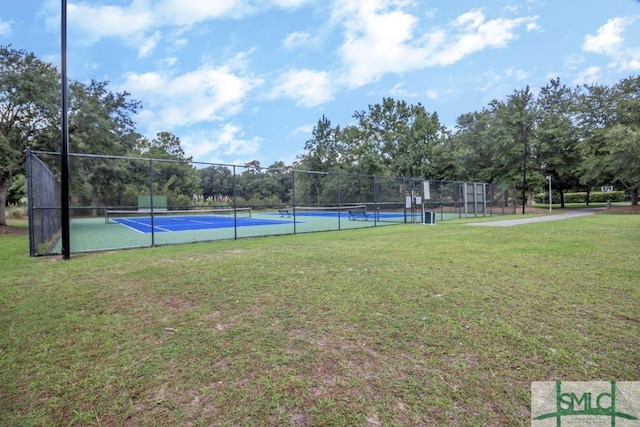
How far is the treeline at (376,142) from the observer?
12.4m

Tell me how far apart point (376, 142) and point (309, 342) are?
32.9 meters

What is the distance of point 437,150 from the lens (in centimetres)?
3200

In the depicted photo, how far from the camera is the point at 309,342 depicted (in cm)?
253

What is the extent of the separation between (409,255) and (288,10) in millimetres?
11356

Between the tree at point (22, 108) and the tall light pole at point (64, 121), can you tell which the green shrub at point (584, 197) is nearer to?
the tall light pole at point (64, 121)

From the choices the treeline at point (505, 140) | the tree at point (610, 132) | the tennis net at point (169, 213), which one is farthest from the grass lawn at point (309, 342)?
the treeline at point (505, 140)

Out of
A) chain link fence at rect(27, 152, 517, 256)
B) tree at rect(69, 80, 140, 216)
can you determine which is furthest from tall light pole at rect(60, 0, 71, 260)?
tree at rect(69, 80, 140, 216)

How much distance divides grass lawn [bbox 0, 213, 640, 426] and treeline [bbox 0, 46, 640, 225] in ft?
20.5

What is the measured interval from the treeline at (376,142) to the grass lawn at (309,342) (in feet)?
20.5

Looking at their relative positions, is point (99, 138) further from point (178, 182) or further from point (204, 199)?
point (204, 199)

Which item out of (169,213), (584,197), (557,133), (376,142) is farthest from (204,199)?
(584,197)

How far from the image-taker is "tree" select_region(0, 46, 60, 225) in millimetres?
12188

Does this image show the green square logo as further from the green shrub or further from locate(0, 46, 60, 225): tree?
the green shrub

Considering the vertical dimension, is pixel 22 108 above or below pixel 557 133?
below
